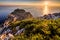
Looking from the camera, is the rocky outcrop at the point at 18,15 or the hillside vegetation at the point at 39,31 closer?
the hillside vegetation at the point at 39,31

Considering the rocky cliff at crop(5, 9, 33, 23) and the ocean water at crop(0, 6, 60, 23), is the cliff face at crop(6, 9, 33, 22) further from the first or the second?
the ocean water at crop(0, 6, 60, 23)

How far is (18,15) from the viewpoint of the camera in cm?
405

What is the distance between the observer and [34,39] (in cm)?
288

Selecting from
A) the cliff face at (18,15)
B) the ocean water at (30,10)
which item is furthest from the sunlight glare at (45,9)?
the cliff face at (18,15)

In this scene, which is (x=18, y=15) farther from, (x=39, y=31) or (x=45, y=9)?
(x=39, y=31)

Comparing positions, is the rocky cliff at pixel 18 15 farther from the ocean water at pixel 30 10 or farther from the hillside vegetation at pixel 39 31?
the hillside vegetation at pixel 39 31

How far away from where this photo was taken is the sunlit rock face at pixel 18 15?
4.04 metres

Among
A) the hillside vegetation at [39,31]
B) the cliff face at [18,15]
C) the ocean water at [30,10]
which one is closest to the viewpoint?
the hillside vegetation at [39,31]

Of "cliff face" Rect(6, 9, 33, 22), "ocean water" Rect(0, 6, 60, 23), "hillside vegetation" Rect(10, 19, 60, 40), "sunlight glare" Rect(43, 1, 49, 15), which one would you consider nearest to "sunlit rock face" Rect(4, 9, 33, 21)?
"cliff face" Rect(6, 9, 33, 22)

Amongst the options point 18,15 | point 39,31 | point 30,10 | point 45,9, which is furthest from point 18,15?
point 39,31

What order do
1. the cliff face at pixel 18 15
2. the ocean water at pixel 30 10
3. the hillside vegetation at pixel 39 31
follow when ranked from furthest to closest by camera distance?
the ocean water at pixel 30 10, the cliff face at pixel 18 15, the hillside vegetation at pixel 39 31

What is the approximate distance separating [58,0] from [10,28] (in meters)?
1.82

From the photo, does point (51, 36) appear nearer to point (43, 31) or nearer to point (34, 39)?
point (43, 31)

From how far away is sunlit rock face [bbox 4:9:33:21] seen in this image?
4.04 m
